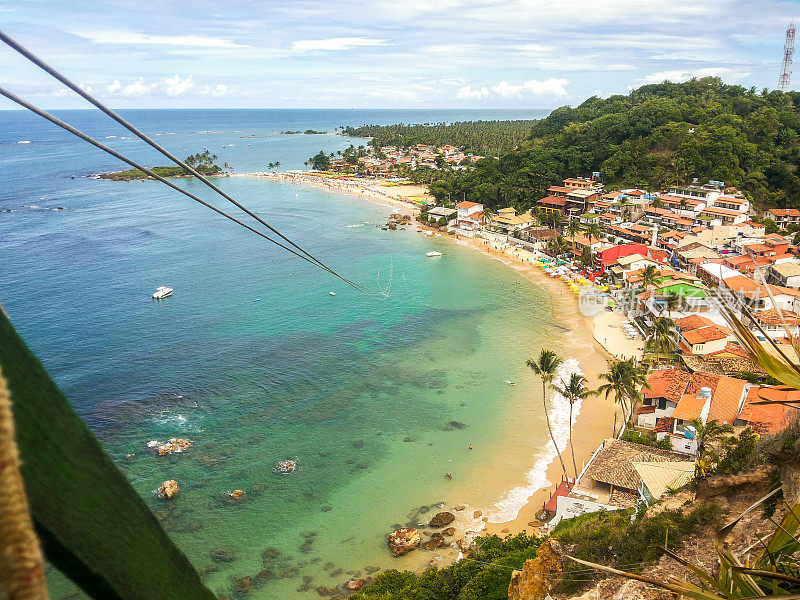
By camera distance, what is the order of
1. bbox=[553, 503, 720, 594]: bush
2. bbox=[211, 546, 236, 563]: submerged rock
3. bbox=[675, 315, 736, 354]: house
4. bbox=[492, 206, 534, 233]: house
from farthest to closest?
bbox=[492, 206, 534, 233]: house
bbox=[675, 315, 736, 354]: house
bbox=[211, 546, 236, 563]: submerged rock
bbox=[553, 503, 720, 594]: bush

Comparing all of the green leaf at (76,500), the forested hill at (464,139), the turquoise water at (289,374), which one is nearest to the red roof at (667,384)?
the turquoise water at (289,374)

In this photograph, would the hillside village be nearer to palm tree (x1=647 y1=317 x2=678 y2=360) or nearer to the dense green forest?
palm tree (x1=647 y1=317 x2=678 y2=360)

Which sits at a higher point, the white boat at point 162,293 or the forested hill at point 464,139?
the forested hill at point 464,139

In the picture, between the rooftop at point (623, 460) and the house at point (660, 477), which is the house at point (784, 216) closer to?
the rooftop at point (623, 460)

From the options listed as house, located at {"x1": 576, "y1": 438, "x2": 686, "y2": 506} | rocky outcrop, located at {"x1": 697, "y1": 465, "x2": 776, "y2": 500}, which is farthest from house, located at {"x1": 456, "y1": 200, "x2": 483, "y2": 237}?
rocky outcrop, located at {"x1": 697, "y1": 465, "x2": 776, "y2": 500}

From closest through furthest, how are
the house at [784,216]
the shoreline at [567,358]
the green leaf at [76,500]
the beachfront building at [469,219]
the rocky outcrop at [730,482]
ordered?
1. the green leaf at [76,500]
2. the rocky outcrop at [730,482]
3. the shoreline at [567,358]
4. the house at [784,216]
5. the beachfront building at [469,219]

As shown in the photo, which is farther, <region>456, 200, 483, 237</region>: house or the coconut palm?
<region>456, 200, 483, 237</region>: house

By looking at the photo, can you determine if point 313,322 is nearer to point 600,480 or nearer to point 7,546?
point 600,480
